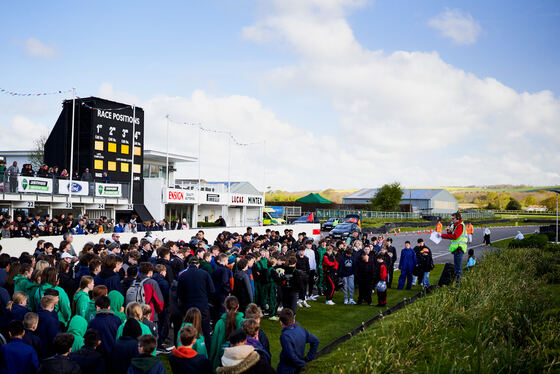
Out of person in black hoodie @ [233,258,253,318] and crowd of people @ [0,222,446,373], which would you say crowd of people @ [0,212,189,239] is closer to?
crowd of people @ [0,222,446,373]

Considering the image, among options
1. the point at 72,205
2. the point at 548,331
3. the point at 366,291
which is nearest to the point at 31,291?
the point at 548,331

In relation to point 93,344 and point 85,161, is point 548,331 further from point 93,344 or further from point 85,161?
point 85,161

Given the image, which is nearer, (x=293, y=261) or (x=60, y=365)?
(x=60, y=365)

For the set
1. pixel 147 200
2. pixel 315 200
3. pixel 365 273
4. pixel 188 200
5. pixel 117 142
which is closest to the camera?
pixel 365 273

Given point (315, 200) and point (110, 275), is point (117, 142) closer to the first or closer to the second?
point (110, 275)

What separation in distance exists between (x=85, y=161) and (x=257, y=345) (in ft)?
82.2

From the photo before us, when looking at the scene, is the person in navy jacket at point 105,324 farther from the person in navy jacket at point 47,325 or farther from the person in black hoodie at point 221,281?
the person in black hoodie at point 221,281

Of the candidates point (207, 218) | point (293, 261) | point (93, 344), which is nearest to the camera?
point (93, 344)

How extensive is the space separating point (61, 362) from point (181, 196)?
30426mm

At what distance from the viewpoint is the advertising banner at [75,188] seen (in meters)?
24.2

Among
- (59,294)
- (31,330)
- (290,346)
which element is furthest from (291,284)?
(31,330)

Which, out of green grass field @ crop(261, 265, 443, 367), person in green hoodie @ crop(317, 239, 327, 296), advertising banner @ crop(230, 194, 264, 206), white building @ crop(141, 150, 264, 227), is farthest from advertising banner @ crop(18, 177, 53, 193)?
advertising banner @ crop(230, 194, 264, 206)

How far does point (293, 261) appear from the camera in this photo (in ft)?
37.4

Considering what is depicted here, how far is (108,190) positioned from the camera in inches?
1072
